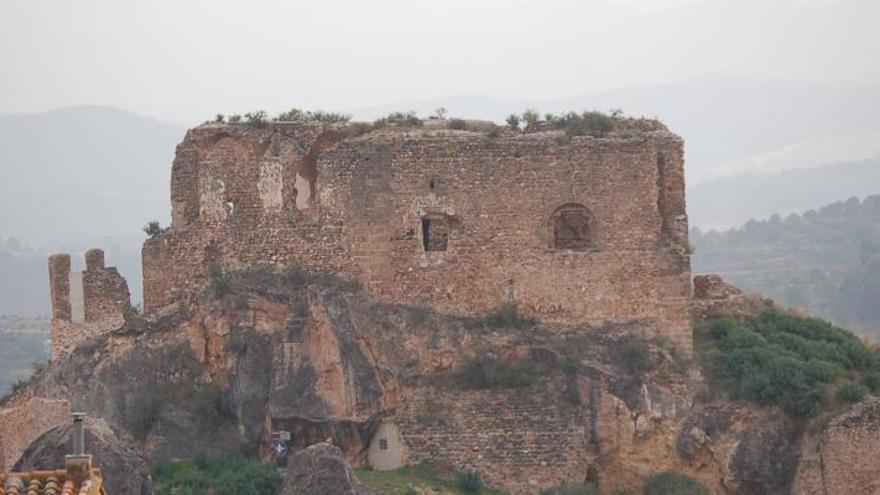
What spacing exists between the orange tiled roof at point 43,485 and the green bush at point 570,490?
36.9 feet

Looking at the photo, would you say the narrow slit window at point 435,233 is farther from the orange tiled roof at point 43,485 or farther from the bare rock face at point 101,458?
the orange tiled roof at point 43,485

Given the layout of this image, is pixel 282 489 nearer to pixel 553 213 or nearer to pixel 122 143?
pixel 553 213

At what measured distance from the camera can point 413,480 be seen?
1238 inches

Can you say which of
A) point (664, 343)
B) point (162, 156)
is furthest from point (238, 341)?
point (162, 156)

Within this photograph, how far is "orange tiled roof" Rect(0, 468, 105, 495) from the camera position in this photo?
814 inches

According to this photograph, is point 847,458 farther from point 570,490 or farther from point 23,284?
point 23,284

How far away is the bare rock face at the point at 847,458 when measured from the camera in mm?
31859

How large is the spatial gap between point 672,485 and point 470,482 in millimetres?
3059

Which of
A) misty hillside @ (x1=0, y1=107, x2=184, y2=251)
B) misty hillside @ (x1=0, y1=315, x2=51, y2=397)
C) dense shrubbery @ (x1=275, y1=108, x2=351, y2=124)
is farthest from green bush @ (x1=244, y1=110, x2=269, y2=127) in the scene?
misty hillside @ (x1=0, y1=107, x2=184, y2=251)

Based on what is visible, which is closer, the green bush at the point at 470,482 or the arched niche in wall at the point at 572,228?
the green bush at the point at 470,482

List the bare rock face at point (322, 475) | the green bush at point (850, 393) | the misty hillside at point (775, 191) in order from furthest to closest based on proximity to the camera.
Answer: the misty hillside at point (775, 191)
the green bush at point (850, 393)
the bare rock face at point (322, 475)

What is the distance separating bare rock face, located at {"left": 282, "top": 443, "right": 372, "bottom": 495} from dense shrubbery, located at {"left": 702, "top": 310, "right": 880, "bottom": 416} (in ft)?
22.7

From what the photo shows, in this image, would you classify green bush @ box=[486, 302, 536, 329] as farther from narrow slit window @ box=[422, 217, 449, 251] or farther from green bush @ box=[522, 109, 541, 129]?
green bush @ box=[522, 109, 541, 129]

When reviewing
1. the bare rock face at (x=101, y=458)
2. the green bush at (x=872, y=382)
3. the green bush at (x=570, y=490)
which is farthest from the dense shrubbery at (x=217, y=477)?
the green bush at (x=872, y=382)
